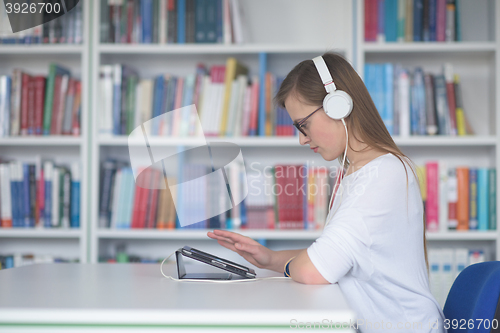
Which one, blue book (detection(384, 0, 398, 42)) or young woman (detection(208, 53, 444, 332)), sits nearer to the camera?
young woman (detection(208, 53, 444, 332))

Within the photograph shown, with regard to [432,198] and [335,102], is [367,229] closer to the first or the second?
[335,102]

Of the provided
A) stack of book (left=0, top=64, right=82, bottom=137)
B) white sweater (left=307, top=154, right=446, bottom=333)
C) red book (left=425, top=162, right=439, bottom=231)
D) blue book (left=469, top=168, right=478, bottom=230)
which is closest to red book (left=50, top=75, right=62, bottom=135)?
stack of book (left=0, top=64, right=82, bottom=137)

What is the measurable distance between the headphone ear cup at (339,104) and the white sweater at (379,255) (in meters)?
→ 0.15

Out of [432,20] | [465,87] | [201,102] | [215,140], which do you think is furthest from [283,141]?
[465,87]

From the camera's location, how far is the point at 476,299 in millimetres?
910

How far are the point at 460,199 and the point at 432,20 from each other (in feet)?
2.79

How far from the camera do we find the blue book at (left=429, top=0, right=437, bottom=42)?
2.04 m

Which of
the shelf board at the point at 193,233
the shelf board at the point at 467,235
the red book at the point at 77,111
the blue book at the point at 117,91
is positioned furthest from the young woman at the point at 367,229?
the red book at the point at 77,111

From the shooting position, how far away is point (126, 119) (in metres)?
2.16

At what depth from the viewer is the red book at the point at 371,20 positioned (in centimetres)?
206

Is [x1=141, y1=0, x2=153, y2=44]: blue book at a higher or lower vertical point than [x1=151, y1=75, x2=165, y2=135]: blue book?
higher

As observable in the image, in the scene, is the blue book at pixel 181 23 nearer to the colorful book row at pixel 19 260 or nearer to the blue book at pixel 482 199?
the colorful book row at pixel 19 260

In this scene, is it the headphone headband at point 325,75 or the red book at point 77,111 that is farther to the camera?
the red book at point 77,111

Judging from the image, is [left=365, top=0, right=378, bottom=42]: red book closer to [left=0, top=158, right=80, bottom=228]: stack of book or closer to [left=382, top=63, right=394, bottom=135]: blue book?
[left=382, top=63, right=394, bottom=135]: blue book
